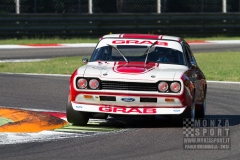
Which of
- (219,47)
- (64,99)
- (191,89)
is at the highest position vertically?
(191,89)

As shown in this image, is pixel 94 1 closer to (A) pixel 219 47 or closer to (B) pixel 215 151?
(A) pixel 219 47

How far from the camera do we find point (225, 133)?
921 centimetres

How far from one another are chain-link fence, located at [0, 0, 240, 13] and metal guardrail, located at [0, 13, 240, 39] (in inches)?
26.1

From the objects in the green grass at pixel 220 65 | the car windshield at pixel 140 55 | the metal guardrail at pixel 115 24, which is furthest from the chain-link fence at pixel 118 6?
the car windshield at pixel 140 55

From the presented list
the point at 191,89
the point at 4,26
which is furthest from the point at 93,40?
the point at 191,89

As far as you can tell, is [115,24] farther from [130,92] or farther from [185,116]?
[130,92]

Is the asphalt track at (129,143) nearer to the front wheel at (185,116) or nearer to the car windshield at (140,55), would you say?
the front wheel at (185,116)

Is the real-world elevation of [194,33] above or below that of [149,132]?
below

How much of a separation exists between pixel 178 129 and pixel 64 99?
12.5 ft

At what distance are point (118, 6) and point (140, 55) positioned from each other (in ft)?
66.2

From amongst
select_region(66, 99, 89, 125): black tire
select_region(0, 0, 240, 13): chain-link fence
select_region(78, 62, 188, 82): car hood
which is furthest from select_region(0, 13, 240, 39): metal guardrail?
select_region(66, 99, 89, 125): black tire

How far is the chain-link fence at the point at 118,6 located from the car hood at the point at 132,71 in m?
18.5

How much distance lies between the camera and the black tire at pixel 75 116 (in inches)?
376

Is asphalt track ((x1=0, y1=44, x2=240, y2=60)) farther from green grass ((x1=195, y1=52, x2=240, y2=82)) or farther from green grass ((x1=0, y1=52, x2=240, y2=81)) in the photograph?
green grass ((x1=195, y1=52, x2=240, y2=82))
